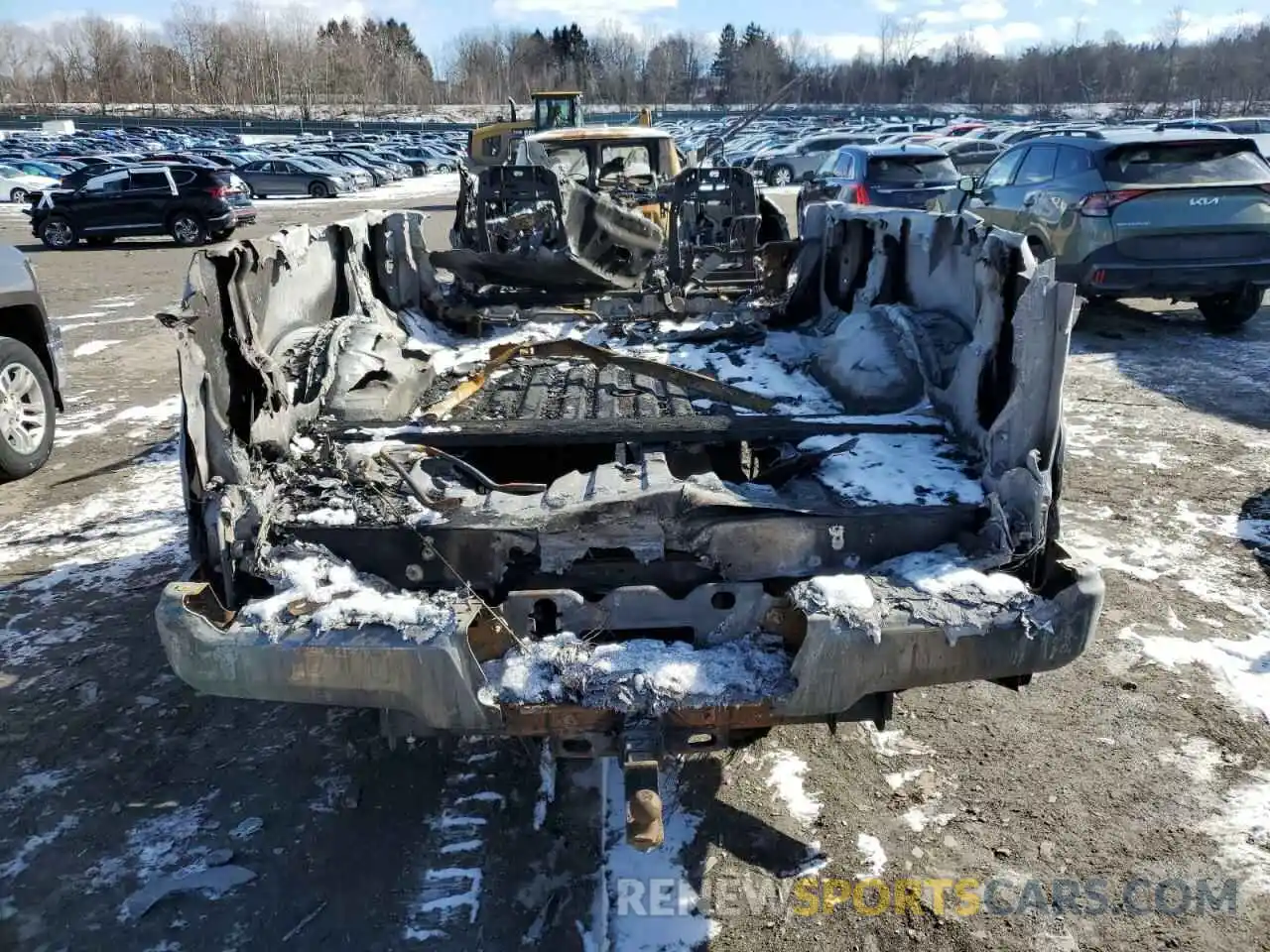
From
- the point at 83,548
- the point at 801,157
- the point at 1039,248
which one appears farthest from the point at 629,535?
the point at 801,157

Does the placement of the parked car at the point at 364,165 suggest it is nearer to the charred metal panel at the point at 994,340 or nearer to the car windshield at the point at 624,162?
the car windshield at the point at 624,162

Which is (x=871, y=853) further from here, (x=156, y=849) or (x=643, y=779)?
(x=156, y=849)

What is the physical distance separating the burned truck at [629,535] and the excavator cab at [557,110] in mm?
17203

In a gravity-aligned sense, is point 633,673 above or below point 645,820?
above

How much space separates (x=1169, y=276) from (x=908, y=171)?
18.8 ft

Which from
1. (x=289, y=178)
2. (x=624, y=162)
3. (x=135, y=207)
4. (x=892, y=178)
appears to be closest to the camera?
(x=624, y=162)

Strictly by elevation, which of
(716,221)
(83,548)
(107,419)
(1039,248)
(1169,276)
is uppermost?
(716,221)

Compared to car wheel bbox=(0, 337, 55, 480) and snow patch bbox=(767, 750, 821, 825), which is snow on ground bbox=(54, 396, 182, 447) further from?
Answer: snow patch bbox=(767, 750, 821, 825)

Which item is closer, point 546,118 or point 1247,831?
point 1247,831

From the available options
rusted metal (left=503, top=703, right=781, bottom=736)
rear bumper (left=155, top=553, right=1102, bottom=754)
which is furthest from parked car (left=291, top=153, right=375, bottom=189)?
rusted metal (left=503, top=703, right=781, bottom=736)

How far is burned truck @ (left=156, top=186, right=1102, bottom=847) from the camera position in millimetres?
2244

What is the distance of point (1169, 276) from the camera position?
802 centimetres

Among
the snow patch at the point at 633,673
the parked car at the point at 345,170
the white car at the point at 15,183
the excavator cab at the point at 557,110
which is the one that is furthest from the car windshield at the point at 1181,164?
the white car at the point at 15,183

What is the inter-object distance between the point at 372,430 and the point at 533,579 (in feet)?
3.10
